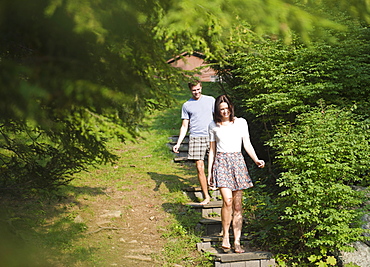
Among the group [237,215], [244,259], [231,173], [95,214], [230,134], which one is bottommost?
[244,259]

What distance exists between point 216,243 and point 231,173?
1338mm

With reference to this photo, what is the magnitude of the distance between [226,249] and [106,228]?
2.21 metres

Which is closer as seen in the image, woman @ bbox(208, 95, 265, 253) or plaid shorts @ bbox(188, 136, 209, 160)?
woman @ bbox(208, 95, 265, 253)

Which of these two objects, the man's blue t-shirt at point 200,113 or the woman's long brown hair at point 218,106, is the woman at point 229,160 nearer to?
the woman's long brown hair at point 218,106

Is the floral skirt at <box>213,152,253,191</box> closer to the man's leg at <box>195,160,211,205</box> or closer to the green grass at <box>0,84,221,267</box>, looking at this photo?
the green grass at <box>0,84,221,267</box>

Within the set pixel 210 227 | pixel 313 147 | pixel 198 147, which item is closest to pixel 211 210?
pixel 210 227

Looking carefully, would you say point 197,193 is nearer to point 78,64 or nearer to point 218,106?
point 218,106

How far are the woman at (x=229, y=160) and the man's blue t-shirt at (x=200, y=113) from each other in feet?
5.34

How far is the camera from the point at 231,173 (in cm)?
549

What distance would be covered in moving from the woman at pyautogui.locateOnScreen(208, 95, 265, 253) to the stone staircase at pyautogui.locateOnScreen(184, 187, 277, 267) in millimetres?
172

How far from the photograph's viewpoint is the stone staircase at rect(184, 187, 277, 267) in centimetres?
541

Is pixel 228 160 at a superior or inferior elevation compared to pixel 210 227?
superior

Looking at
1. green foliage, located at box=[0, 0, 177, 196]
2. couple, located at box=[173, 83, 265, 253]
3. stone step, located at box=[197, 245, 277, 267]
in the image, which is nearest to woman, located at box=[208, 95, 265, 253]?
couple, located at box=[173, 83, 265, 253]

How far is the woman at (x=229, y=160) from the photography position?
5.45 meters
